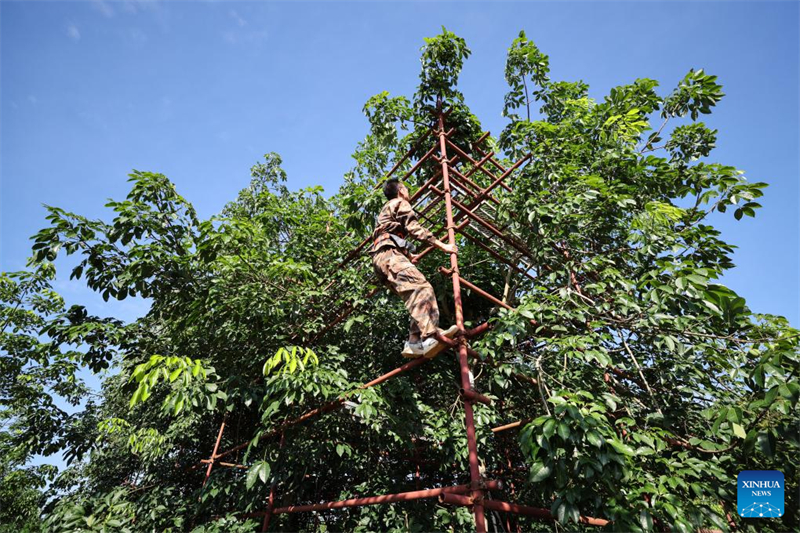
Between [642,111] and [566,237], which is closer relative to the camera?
[566,237]

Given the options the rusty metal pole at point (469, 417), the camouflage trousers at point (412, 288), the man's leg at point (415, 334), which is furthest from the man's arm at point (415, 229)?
the man's leg at point (415, 334)

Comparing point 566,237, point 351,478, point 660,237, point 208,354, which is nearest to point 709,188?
point 660,237

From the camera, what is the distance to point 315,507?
154 inches

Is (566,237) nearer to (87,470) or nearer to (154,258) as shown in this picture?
(154,258)

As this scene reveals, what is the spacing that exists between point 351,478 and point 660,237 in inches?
210

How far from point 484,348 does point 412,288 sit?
2.78 ft

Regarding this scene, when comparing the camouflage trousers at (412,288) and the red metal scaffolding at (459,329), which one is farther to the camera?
the camouflage trousers at (412,288)

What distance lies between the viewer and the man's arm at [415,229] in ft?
12.2

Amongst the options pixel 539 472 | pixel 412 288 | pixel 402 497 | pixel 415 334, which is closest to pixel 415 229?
pixel 412 288

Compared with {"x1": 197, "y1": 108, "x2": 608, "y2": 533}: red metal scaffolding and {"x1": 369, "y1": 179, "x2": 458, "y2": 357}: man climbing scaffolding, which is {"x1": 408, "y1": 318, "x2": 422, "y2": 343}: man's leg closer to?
{"x1": 369, "y1": 179, "x2": 458, "y2": 357}: man climbing scaffolding

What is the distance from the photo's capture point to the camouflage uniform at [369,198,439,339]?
350 centimetres

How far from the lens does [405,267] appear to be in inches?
148

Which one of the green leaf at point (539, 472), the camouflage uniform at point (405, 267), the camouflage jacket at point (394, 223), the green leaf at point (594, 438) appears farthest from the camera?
the camouflage jacket at point (394, 223)

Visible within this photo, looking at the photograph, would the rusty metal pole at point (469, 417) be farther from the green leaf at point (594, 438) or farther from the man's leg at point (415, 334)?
the green leaf at point (594, 438)
